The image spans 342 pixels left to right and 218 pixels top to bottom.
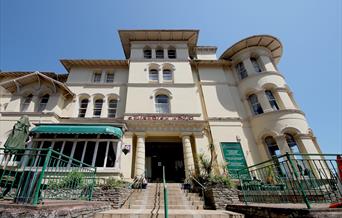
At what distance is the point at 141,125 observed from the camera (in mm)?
12227

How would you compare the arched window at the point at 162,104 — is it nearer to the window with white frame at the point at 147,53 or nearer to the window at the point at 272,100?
the window with white frame at the point at 147,53

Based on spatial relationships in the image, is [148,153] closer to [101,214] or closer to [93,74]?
[101,214]

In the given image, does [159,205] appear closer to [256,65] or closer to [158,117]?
[158,117]

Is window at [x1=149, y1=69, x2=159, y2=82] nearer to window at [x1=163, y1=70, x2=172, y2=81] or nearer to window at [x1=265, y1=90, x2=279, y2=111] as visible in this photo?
window at [x1=163, y1=70, x2=172, y2=81]

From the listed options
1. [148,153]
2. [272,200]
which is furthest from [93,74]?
→ [272,200]

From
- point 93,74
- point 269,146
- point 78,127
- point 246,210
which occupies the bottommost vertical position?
point 246,210

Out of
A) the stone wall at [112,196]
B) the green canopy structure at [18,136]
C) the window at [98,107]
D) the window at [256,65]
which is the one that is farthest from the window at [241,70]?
the green canopy structure at [18,136]

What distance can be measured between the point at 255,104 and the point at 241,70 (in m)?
4.13

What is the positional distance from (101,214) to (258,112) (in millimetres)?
13208

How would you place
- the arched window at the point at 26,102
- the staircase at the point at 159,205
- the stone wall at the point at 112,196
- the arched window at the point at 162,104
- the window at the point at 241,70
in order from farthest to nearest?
1. the window at the point at 241,70
2. the arched window at the point at 162,104
3. the arched window at the point at 26,102
4. the stone wall at the point at 112,196
5. the staircase at the point at 159,205

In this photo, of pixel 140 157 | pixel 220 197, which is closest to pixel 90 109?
pixel 140 157

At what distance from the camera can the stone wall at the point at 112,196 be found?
719cm

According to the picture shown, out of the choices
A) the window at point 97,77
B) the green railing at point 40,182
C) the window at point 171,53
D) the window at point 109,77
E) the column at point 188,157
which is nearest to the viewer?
the green railing at point 40,182

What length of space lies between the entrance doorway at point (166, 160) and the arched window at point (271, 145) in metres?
6.93
